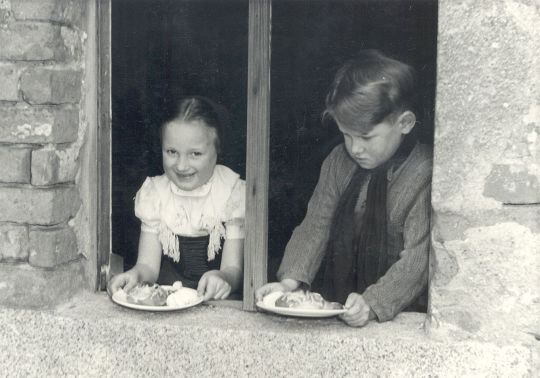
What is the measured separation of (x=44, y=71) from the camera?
2.75 metres

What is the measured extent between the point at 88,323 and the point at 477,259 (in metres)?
1.33

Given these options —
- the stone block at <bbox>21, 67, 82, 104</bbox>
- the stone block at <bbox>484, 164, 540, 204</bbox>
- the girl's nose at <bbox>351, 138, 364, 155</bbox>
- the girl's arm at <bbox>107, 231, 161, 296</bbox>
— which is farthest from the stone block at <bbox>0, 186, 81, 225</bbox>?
the stone block at <bbox>484, 164, 540, 204</bbox>

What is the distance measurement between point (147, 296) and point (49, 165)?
55 centimetres

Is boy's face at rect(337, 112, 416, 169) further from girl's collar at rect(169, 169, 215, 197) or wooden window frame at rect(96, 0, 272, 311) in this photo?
girl's collar at rect(169, 169, 215, 197)

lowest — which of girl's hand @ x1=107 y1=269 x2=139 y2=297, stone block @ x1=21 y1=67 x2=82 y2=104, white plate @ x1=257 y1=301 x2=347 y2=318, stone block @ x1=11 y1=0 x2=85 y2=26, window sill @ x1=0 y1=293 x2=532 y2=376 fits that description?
window sill @ x1=0 y1=293 x2=532 y2=376

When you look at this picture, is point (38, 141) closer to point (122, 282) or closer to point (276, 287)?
point (122, 282)

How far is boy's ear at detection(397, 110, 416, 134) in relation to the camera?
2.91 meters

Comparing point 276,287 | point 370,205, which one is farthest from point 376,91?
point 276,287

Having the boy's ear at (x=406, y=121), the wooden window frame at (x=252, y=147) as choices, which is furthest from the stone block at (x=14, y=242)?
the boy's ear at (x=406, y=121)

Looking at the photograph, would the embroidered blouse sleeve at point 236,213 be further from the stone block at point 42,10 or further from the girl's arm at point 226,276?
the stone block at point 42,10

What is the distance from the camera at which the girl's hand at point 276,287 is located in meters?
2.84

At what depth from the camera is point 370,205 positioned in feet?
9.57

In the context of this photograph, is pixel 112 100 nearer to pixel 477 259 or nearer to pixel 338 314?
pixel 338 314

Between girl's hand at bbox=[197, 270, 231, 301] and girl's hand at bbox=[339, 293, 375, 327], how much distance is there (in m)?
0.49
